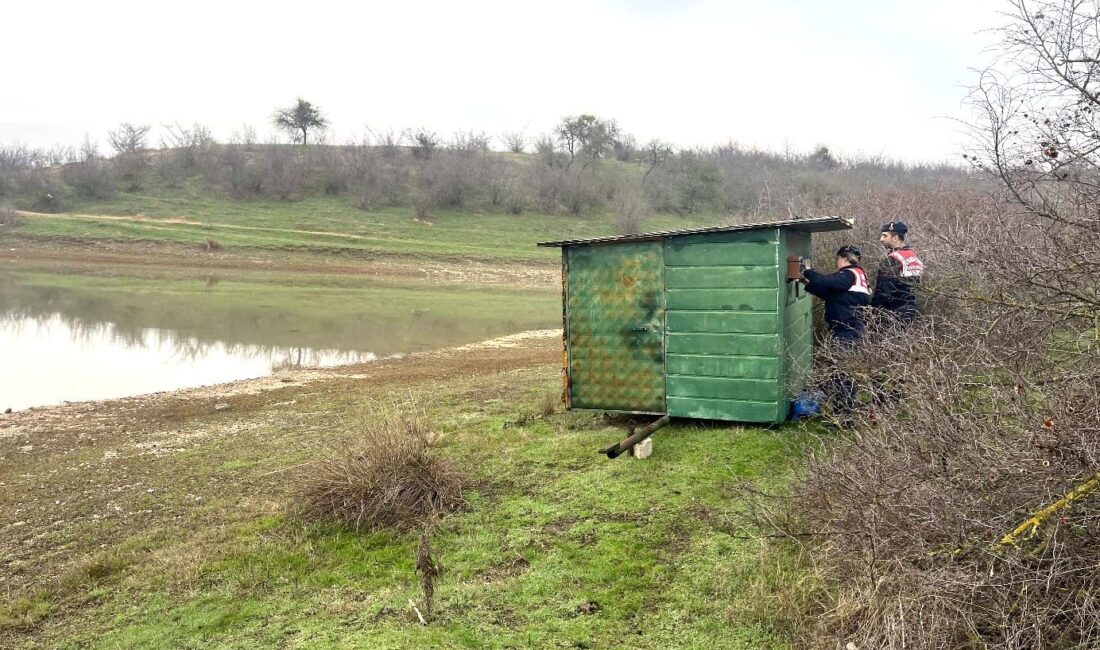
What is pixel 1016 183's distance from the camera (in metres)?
4.36

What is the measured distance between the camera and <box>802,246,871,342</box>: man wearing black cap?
7.95m

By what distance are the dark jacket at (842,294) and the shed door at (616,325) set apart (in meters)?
1.60

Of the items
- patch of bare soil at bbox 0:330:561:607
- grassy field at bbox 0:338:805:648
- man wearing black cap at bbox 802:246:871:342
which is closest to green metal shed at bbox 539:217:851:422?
man wearing black cap at bbox 802:246:871:342

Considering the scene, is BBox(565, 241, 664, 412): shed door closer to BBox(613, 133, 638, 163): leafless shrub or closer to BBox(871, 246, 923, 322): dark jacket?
BBox(871, 246, 923, 322): dark jacket

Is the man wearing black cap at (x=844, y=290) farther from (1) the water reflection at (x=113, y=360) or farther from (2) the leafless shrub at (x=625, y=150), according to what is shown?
(2) the leafless shrub at (x=625, y=150)

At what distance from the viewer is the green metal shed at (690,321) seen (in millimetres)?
7926

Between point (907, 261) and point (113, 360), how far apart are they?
17.0 metres

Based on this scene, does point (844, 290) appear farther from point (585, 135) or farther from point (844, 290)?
point (585, 135)

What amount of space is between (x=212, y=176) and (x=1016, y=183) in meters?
65.8

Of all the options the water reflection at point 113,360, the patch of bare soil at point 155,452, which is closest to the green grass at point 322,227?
the water reflection at point 113,360

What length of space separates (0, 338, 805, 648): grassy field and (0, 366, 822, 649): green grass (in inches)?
0.7

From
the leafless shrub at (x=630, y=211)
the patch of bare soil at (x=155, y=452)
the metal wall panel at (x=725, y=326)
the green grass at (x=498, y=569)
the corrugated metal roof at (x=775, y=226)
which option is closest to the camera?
the green grass at (x=498, y=569)

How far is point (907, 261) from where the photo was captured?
309 inches

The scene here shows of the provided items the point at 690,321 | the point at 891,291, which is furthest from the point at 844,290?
the point at 690,321
